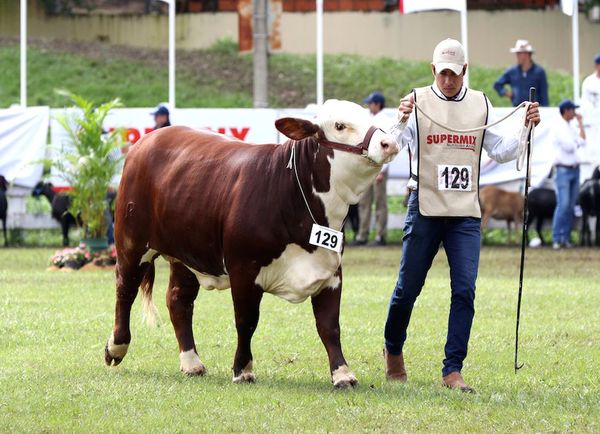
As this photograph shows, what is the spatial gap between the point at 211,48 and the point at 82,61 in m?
3.25

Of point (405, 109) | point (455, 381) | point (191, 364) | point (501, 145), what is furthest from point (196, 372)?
point (501, 145)

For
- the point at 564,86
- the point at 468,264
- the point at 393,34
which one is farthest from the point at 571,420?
the point at 393,34

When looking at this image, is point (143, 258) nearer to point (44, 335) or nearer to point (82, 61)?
point (44, 335)

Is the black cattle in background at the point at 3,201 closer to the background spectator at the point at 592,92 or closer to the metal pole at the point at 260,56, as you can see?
the metal pole at the point at 260,56

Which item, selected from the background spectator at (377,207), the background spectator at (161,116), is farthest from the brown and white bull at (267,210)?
the background spectator at (377,207)

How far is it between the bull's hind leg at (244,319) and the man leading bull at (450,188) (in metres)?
0.99

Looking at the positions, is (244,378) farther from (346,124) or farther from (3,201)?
(3,201)

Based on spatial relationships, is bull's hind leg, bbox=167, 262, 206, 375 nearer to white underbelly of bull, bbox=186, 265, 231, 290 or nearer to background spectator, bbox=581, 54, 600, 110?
white underbelly of bull, bbox=186, 265, 231, 290

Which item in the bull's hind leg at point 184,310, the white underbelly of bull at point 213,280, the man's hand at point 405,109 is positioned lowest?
the bull's hind leg at point 184,310

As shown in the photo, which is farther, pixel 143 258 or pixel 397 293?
pixel 143 258

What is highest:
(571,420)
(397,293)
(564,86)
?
(564,86)

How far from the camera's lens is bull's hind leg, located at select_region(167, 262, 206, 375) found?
992 centimetres

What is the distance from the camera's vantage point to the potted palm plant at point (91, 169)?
1825cm

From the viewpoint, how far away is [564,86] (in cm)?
Result: 3192
